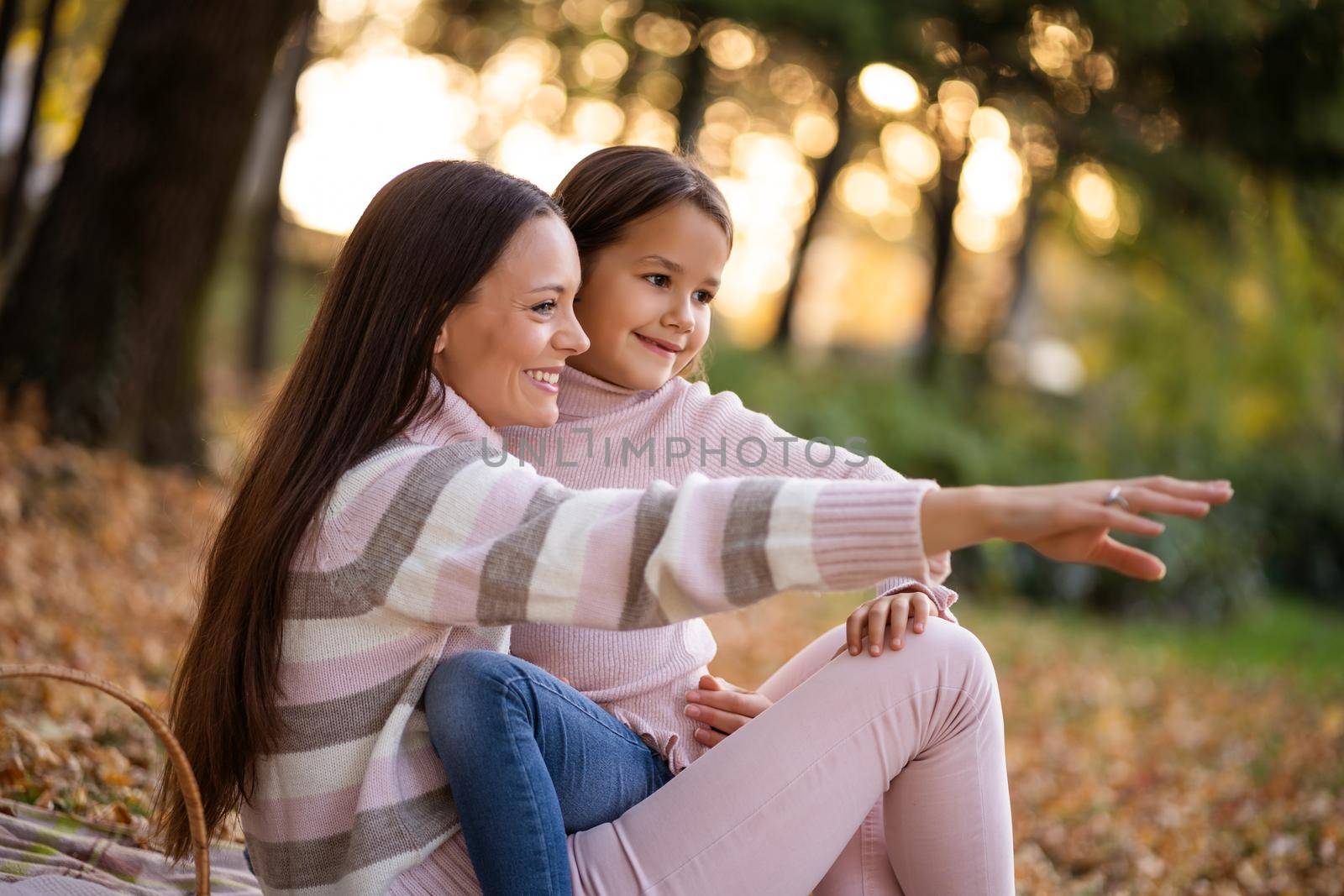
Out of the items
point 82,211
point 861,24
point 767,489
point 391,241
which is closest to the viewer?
point 767,489

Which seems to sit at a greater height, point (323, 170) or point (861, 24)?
point (861, 24)

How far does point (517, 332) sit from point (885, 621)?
0.81 m

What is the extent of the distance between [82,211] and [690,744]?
4.90 meters

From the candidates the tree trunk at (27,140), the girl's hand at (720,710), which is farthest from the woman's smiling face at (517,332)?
the tree trunk at (27,140)

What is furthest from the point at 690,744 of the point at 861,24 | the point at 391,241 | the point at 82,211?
the point at 861,24

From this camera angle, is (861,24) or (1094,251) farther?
(1094,251)

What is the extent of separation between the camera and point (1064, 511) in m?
1.55

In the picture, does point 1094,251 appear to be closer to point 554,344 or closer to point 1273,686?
point 1273,686

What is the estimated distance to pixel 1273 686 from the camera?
7492 mm

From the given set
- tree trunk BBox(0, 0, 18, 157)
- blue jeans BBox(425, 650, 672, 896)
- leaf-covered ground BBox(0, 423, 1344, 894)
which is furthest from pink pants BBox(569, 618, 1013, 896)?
tree trunk BBox(0, 0, 18, 157)

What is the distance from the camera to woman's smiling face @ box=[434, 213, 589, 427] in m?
1.98

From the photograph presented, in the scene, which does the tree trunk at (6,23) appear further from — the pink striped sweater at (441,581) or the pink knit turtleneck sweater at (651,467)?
the pink striped sweater at (441,581)

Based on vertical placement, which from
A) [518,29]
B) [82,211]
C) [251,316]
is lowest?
[251,316]

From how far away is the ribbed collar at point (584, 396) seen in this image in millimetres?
2426
